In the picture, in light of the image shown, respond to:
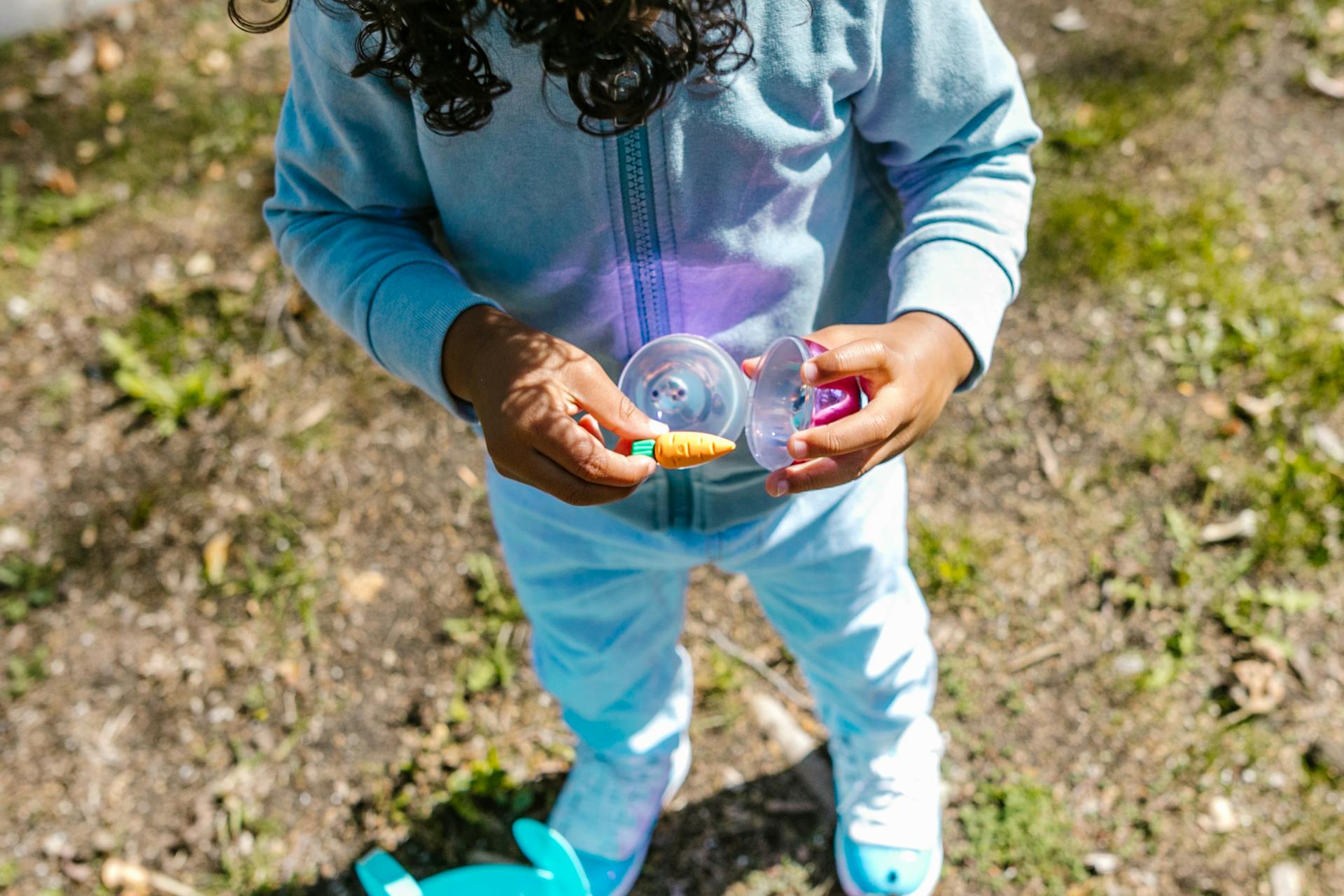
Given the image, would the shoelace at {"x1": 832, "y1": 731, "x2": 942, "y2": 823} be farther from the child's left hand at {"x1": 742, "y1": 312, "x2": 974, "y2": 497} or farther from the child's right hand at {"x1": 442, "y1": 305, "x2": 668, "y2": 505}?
the child's right hand at {"x1": 442, "y1": 305, "x2": 668, "y2": 505}

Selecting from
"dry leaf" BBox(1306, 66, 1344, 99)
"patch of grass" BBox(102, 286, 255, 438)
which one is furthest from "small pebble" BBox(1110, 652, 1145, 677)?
"patch of grass" BBox(102, 286, 255, 438)

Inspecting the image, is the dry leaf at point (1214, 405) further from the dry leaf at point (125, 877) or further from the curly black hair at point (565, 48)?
the dry leaf at point (125, 877)

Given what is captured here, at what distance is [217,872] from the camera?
2.17 meters

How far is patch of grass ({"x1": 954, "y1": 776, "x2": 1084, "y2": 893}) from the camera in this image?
209cm

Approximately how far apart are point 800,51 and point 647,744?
1280 millimetres

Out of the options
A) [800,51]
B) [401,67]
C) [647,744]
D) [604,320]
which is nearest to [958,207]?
[800,51]

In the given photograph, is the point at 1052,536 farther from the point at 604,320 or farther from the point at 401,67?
the point at 401,67

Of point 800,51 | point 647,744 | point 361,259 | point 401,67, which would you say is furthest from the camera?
point 647,744

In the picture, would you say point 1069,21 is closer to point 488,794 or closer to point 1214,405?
point 1214,405

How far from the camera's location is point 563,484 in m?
1.21

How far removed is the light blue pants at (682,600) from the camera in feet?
5.09

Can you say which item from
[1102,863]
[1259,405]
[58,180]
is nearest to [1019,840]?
[1102,863]

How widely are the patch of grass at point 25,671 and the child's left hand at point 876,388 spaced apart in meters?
2.00

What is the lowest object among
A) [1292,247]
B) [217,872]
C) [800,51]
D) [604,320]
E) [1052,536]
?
[217,872]
